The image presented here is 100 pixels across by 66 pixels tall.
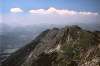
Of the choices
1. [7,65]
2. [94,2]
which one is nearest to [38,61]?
[7,65]

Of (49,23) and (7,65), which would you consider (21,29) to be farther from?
(7,65)

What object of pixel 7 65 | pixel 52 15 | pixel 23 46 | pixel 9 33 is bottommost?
pixel 7 65

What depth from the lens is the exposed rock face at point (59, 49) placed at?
25.2 m

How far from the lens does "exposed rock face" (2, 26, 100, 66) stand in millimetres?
25167

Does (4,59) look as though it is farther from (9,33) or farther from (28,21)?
(28,21)

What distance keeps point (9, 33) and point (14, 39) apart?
1.45m

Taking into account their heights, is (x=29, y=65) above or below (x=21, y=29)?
below

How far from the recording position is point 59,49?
93.0ft

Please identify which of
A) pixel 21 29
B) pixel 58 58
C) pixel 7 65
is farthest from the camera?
pixel 7 65

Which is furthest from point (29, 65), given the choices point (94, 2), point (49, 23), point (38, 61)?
point (94, 2)

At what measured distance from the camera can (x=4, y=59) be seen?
99.9 feet

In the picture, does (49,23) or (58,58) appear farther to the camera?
(49,23)

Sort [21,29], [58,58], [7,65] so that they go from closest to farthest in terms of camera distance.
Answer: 1. [58,58]
2. [21,29]
3. [7,65]

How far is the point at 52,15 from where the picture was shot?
2802cm
